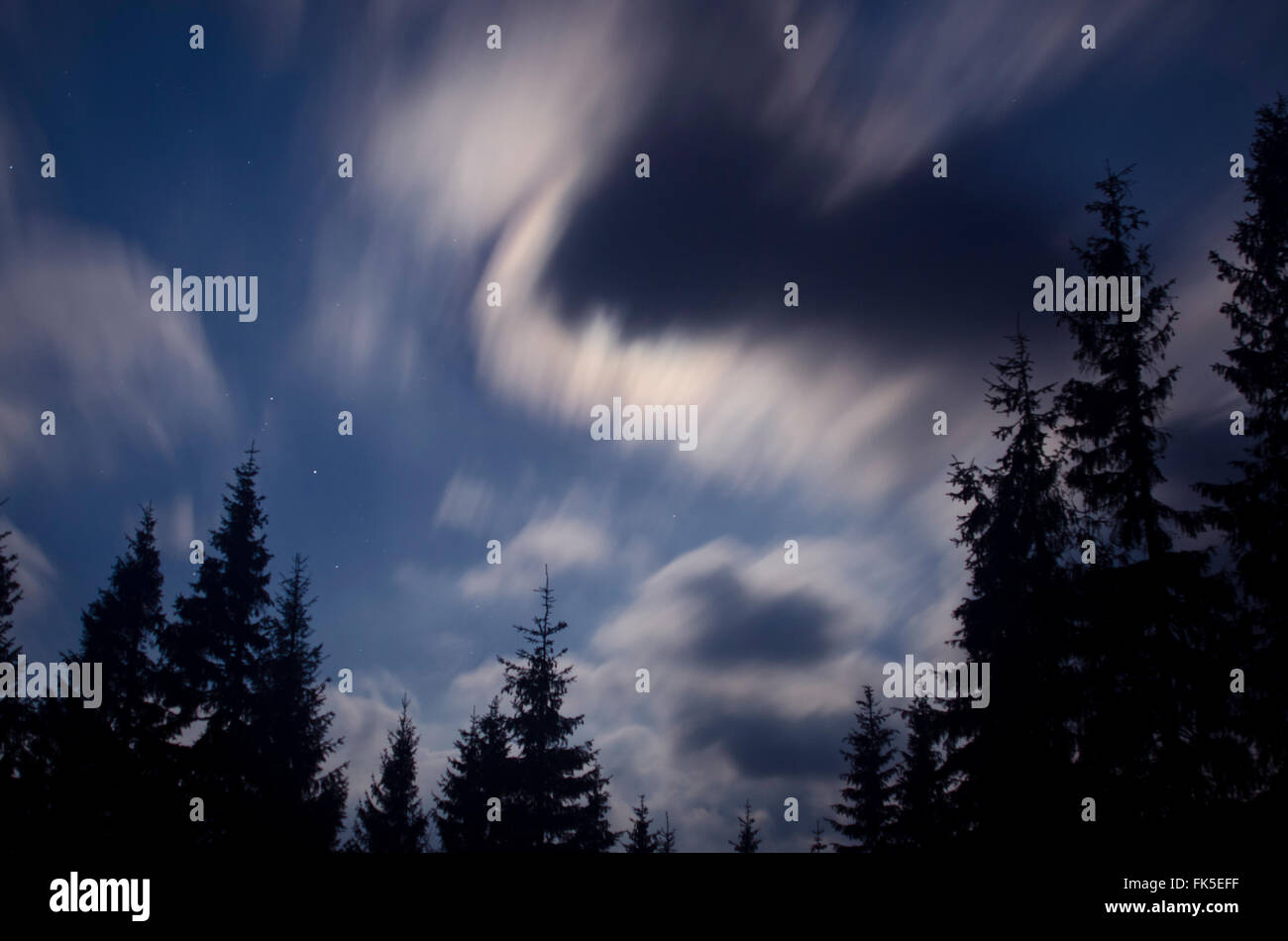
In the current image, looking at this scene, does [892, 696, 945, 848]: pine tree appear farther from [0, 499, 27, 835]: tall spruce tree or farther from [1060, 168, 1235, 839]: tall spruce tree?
[0, 499, 27, 835]: tall spruce tree

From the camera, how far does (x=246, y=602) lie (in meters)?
23.4

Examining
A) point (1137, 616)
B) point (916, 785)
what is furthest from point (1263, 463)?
point (916, 785)

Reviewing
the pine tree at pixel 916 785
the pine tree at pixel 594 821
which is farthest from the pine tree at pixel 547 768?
the pine tree at pixel 916 785

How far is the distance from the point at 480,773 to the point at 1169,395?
28.1 metres

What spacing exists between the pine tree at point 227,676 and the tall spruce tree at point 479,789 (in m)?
8.90

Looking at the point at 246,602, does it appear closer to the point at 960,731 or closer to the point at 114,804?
the point at 114,804

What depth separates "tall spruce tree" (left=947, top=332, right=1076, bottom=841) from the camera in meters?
17.9

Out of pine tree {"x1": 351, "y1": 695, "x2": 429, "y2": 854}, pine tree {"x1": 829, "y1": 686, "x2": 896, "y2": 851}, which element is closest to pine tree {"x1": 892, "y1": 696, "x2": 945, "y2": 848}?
pine tree {"x1": 829, "y1": 686, "x2": 896, "y2": 851}

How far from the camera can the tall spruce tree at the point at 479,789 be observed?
27.8 metres

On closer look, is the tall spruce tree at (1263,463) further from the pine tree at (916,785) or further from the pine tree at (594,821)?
the pine tree at (594,821)

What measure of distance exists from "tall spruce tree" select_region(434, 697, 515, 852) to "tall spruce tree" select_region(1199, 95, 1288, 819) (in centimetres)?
2266

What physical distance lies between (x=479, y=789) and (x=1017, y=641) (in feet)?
74.0

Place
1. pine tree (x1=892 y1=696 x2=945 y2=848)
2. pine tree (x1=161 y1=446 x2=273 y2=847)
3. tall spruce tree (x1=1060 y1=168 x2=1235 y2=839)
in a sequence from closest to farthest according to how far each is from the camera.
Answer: tall spruce tree (x1=1060 y1=168 x2=1235 y2=839), pine tree (x1=161 y1=446 x2=273 y2=847), pine tree (x1=892 y1=696 x2=945 y2=848)
